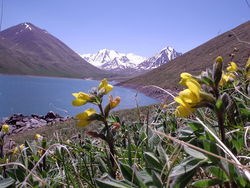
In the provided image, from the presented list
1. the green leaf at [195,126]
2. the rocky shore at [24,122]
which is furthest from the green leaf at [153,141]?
the rocky shore at [24,122]

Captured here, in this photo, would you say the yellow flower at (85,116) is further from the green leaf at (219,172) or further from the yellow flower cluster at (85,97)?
the green leaf at (219,172)

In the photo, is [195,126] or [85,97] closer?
[195,126]

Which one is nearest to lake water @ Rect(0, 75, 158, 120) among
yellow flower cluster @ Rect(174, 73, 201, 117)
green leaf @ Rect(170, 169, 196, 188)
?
yellow flower cluster @ Rect(174, 73, 201, 117)

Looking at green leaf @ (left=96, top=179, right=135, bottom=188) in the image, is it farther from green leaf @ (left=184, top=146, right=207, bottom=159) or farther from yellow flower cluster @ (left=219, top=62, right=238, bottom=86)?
yellow flower cluster @ (left=219, top=62, right=238, bottom=86)

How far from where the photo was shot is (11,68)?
138500mm

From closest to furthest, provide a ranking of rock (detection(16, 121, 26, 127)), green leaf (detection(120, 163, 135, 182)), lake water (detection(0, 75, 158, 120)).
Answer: green leaf (detection(120, 163, 135, 182)) → lake water (detection(0, 75, 158, 120)) → rock (detection(16, 121, 26, 127))

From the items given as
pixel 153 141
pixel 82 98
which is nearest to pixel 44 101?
pixel 82 98

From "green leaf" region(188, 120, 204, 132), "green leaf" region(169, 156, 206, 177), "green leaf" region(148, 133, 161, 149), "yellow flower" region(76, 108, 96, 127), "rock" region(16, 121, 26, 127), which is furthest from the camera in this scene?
"rock" region(16, 121, 26, 127)

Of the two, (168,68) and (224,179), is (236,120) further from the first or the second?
(168,68)

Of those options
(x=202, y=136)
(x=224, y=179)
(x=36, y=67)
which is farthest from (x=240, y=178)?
(x=36, y=67)

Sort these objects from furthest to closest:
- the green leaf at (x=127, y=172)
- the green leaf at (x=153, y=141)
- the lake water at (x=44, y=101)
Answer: the lake water at (x=44, y=101)
the green leaf at (x=153, y=141)
the green leaf at (x=127, y=172)

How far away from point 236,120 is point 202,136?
73 cm

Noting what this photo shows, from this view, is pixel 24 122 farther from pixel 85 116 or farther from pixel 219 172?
pixel 219 172

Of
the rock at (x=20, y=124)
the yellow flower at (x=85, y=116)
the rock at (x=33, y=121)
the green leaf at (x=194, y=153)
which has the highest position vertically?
the yellow flower at (x=85, y=116)
